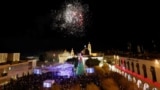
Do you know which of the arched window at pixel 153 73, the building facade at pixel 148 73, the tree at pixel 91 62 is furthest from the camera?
the tree at pixel 91 62

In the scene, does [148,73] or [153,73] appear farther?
[148,73]

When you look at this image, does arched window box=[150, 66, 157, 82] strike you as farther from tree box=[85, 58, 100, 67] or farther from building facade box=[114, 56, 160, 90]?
tree box=[85, 58, 100, 67]

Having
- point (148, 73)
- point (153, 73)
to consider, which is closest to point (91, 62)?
point (148, 73)

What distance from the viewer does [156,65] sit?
1037 inches

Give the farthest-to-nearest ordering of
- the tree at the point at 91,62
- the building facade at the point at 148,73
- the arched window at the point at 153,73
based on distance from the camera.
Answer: the tree at the point at 91,62 < the arched window at the point at 153,73 < the building facade at the point at 148,73

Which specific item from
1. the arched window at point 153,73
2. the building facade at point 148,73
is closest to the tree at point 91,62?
the building facade at point 148,73

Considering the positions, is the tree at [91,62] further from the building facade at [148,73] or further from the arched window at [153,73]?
the arched window at [153,73]

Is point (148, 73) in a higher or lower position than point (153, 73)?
lower

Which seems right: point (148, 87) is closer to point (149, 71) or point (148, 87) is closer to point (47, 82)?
point (149, 71)

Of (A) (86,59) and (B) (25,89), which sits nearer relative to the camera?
(B) (25,89)

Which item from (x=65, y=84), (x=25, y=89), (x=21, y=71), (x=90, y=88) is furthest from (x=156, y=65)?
(x=21, y=71)

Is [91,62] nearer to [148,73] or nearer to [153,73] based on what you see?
[148,73]

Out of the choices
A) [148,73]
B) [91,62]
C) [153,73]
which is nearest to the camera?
[153,73]

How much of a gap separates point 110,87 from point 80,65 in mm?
34021
